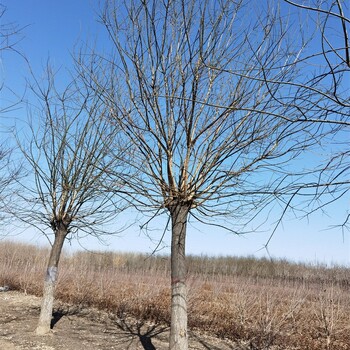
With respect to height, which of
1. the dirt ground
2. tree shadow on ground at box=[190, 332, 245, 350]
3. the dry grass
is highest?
the dry grass

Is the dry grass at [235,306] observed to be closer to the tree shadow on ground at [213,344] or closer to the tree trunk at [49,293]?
the tree shadow on ground at [213,344]

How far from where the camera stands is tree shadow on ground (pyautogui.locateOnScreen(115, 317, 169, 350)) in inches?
243

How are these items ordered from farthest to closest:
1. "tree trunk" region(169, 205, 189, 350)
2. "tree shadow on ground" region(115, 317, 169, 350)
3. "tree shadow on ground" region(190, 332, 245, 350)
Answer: "tree shadow on ground" region(190, 332, 245, 350) < "tree shadow on ground" region(115, 317, 169, 350) < "tree trunk" region(169, 205, 189, 350)

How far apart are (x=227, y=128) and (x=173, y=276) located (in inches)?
66.4

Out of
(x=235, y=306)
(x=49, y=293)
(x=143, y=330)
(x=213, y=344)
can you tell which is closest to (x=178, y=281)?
(x=49, y=293)

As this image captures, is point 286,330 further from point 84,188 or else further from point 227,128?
point 227,128

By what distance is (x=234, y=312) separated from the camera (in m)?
9.02

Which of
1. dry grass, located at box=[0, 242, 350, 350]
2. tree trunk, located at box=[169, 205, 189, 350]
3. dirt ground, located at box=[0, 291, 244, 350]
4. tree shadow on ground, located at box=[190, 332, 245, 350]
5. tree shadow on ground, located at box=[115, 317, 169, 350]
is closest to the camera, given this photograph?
tree trunk, located at box=[169, 205, 189, 350]

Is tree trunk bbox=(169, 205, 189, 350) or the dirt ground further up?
tree trunk bbox=(169, 205, 189, 350)

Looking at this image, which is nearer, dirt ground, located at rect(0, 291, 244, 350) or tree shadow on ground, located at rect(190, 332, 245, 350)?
dirt ground, located at rect(0, 291, 244, 350)

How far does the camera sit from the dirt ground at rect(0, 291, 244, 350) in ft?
18.5

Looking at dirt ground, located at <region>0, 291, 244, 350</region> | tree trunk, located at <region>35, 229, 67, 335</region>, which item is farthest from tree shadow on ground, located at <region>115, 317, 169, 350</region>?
tree trunk, located at <region>35, 229, 67, 335</region>

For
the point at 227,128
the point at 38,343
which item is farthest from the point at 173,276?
the point at 38,343

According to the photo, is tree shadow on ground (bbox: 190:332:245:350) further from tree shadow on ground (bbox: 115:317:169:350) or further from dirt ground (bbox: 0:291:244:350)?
tree shadow on ground (bbox: 115:317:169:350)
